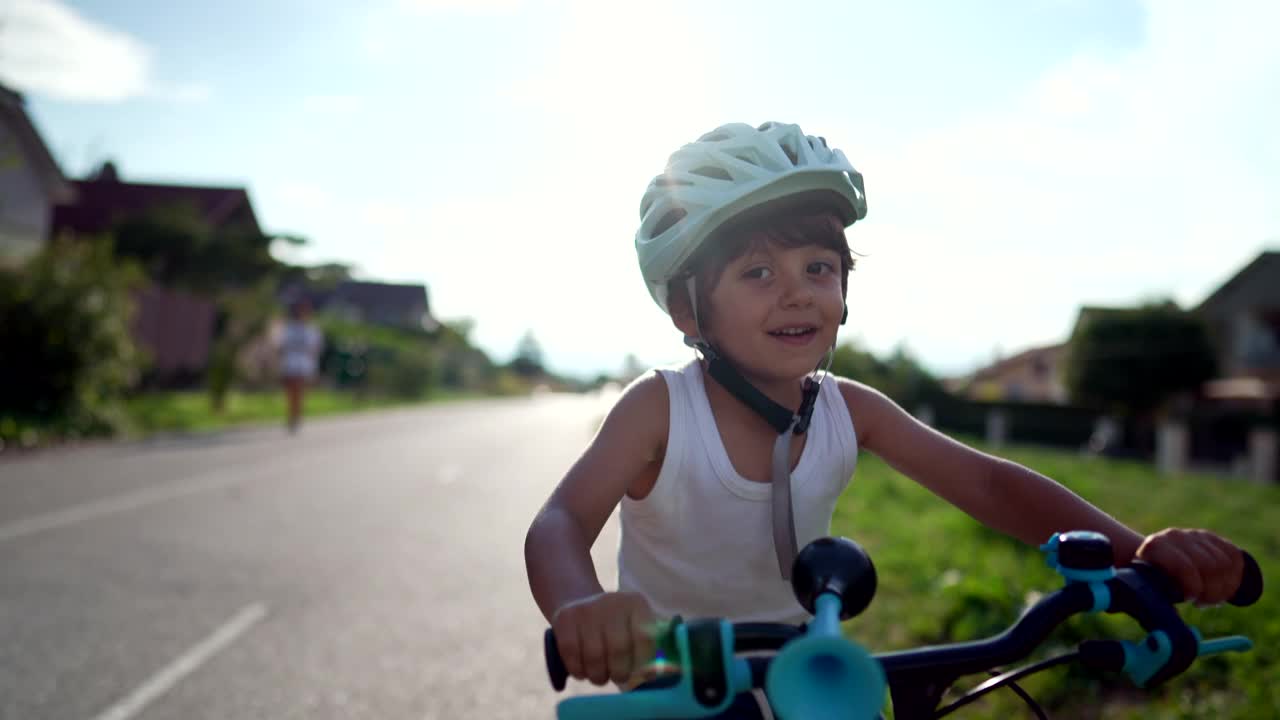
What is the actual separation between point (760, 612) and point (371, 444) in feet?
55.2

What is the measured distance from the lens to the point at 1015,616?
5.17 meters

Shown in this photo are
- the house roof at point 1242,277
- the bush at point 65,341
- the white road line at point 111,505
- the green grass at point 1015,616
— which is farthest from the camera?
the house roof at point 1242,277

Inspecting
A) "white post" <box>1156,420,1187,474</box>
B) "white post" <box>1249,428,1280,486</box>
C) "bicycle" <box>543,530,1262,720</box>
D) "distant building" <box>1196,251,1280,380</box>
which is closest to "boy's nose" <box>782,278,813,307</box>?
"bicycle" <box>543,530,1262,720</box>

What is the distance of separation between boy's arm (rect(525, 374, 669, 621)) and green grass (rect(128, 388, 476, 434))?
59.4 ft

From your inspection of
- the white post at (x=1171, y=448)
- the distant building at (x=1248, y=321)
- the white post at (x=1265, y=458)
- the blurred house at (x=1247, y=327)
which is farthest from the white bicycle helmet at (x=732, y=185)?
the distant building at (x=1248, y=321)

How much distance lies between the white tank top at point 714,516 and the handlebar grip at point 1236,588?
0.74 meters

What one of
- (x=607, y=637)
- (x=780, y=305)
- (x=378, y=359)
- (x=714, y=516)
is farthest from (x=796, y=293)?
(x=378, y=359)

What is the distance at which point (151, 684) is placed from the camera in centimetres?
500

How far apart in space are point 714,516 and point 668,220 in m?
0.63

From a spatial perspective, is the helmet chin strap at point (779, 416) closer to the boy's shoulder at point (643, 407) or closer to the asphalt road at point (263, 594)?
the boy's shoulder at point (643, 407)

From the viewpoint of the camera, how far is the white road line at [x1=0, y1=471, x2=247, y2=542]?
28.7 ft

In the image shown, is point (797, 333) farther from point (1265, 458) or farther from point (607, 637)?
point (1265, 458)

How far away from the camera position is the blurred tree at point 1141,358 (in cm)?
4284

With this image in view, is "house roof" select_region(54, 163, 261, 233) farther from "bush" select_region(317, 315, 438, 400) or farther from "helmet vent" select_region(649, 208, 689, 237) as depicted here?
"helmet vent" select_region(649, 208, 689, 237)
